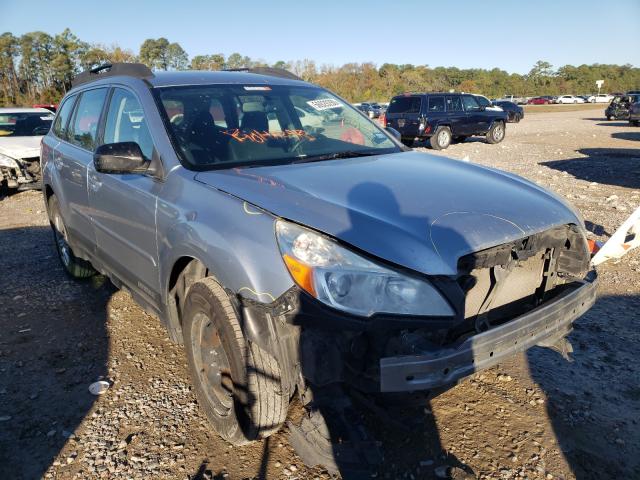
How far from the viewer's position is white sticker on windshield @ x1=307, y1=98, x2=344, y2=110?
366 cm

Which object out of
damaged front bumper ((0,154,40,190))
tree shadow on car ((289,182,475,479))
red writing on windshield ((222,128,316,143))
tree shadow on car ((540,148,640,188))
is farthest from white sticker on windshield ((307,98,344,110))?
damaged front bumper ((0,154,40,190))

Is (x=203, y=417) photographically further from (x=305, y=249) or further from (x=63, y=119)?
(x=63, y=119)

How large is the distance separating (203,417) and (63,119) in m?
3.38

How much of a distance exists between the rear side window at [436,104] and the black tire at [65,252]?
1430 centimetres

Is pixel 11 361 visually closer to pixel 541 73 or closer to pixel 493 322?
pixel 493 322

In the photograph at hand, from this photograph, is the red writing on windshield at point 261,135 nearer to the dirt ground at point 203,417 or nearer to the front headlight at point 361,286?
the front headlight at point 361,286

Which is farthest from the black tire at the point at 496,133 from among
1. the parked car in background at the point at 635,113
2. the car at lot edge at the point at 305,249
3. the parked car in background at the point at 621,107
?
the car at lot edge at the point at 305,249

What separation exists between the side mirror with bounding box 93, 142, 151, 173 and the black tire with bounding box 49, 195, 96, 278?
219cm

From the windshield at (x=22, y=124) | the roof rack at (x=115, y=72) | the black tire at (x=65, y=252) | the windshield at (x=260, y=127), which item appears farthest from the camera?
the windshield at (x=22, y=124)

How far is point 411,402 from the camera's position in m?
2.06

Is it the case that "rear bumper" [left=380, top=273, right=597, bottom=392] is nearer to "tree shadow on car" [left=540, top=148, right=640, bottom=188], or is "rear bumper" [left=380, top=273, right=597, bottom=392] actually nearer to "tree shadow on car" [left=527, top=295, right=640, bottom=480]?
"tree shadow on car" [left=527, top=295, right=640, bottom=480]

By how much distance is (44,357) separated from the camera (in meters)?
3.52

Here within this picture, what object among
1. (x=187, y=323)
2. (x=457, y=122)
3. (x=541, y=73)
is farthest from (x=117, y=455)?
(x=541, y=73)

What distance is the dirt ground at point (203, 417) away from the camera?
239 centimetres
